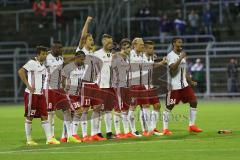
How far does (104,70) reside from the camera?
75.4 ft

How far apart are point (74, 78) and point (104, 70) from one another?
98 centimetres

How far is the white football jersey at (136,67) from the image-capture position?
2389 cm

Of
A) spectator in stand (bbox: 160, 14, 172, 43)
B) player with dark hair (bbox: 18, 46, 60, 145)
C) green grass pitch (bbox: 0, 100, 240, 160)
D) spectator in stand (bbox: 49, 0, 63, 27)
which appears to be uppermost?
spectator in stand (bbox: 49, 0, 63, 27)

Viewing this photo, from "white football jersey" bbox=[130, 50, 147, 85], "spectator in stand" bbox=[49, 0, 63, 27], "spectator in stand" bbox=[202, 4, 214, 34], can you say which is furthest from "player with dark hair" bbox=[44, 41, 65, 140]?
"spectator in stand" bbox=[49, 0, 63, 27]

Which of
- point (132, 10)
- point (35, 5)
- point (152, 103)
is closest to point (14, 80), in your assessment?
point (35, 5)

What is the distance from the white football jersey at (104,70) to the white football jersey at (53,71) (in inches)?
42.3

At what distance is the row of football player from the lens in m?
21.7

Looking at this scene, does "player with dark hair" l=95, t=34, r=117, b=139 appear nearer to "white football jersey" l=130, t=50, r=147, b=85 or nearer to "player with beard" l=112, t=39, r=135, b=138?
"player with beard" l=112, t=39, r=135, b=138

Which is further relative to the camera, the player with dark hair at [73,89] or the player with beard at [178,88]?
the player with beard at [178,88]

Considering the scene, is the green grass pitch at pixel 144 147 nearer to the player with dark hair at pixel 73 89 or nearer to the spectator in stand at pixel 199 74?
the player with dark hair at pixel 73 89

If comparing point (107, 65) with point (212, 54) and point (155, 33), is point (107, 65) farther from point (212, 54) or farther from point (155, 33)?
point (155, 33)

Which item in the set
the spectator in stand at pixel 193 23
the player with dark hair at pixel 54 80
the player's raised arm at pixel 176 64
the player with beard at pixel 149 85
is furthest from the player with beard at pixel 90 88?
the spectator in stand at pixel 193 23

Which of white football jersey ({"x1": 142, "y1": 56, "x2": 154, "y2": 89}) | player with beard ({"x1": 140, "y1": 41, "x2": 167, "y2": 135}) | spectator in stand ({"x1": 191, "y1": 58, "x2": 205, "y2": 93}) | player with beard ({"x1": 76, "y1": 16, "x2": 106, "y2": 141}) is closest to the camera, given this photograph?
player with beard ({"x1": 76, "y1": 16, "x2": 106, "y2": 141})

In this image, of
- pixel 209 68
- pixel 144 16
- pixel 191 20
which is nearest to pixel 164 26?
pixel 191 20
